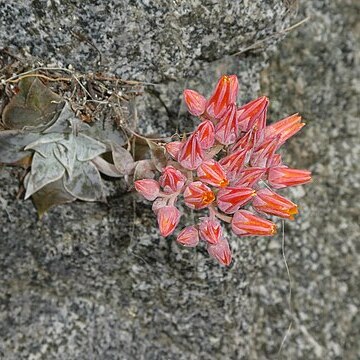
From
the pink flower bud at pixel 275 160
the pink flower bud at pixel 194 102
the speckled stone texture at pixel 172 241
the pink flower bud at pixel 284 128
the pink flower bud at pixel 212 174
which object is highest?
the pink flower bud at pixel 284 128

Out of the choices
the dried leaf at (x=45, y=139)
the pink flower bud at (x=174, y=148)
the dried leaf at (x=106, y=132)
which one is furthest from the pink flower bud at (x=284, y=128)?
the dried leaf at (x=45, y=139)

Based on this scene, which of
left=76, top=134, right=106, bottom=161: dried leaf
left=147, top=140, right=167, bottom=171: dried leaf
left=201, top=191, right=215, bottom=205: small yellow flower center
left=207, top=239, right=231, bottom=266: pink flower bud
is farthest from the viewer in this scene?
left=76, top=134, right=106, bottom=161: dried leaf

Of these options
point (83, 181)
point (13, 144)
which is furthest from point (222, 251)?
point (13, 144)

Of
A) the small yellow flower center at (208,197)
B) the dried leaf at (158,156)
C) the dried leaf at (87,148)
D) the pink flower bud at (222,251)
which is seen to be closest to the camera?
the small yellow flower center at (208,197)

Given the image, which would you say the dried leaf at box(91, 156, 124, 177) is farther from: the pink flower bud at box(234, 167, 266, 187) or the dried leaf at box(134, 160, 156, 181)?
the pink flower bud at box(234, 167, 266, 187)

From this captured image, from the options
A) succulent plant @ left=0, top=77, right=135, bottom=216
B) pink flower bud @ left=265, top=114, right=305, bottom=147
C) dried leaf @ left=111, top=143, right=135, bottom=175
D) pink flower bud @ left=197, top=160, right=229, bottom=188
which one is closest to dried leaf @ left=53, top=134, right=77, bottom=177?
succulent plant @ left=0, top=77, right=135, bottom=216

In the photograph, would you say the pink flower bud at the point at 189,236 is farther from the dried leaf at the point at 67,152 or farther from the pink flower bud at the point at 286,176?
the dried leaf at the point at 67,152

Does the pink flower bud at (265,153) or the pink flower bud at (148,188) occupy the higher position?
the pink flower bud at (265,153)
